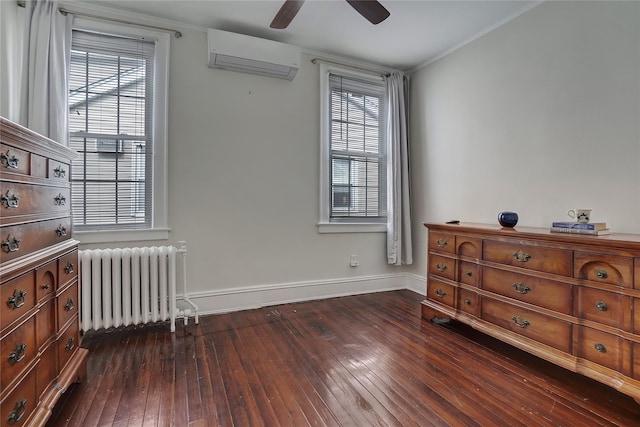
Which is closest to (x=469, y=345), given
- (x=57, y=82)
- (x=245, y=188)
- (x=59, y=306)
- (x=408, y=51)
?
(x=245, y=188)

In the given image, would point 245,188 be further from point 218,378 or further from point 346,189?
point 218,378

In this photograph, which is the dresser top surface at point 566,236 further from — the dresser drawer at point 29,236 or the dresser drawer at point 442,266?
the dresser drawer at point 29,236

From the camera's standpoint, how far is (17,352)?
3.66 ft

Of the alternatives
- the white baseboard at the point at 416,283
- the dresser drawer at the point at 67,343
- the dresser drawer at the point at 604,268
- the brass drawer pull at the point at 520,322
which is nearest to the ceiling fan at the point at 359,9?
the dresser drawer at the point at 604,268

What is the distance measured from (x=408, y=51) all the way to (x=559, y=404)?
3.12 meters

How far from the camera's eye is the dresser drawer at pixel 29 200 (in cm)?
108

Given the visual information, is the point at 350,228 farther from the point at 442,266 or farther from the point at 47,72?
the point at 47,72

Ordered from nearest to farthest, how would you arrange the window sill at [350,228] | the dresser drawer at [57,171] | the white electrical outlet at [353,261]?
the dresser drawer at [57,171] < the window sill at [350,228] < the white electrical outlet at [353,261]

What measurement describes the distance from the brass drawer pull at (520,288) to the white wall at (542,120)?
705 mm

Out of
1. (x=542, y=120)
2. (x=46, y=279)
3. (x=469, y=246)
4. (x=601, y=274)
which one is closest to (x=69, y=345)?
(x=46, y=279)

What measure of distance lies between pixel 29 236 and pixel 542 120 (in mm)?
3220

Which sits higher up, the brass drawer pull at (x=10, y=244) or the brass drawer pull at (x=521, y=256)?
the brass drawer pull at (x=10, y=244)

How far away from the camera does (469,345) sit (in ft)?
7.22

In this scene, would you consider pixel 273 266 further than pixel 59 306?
Yes
